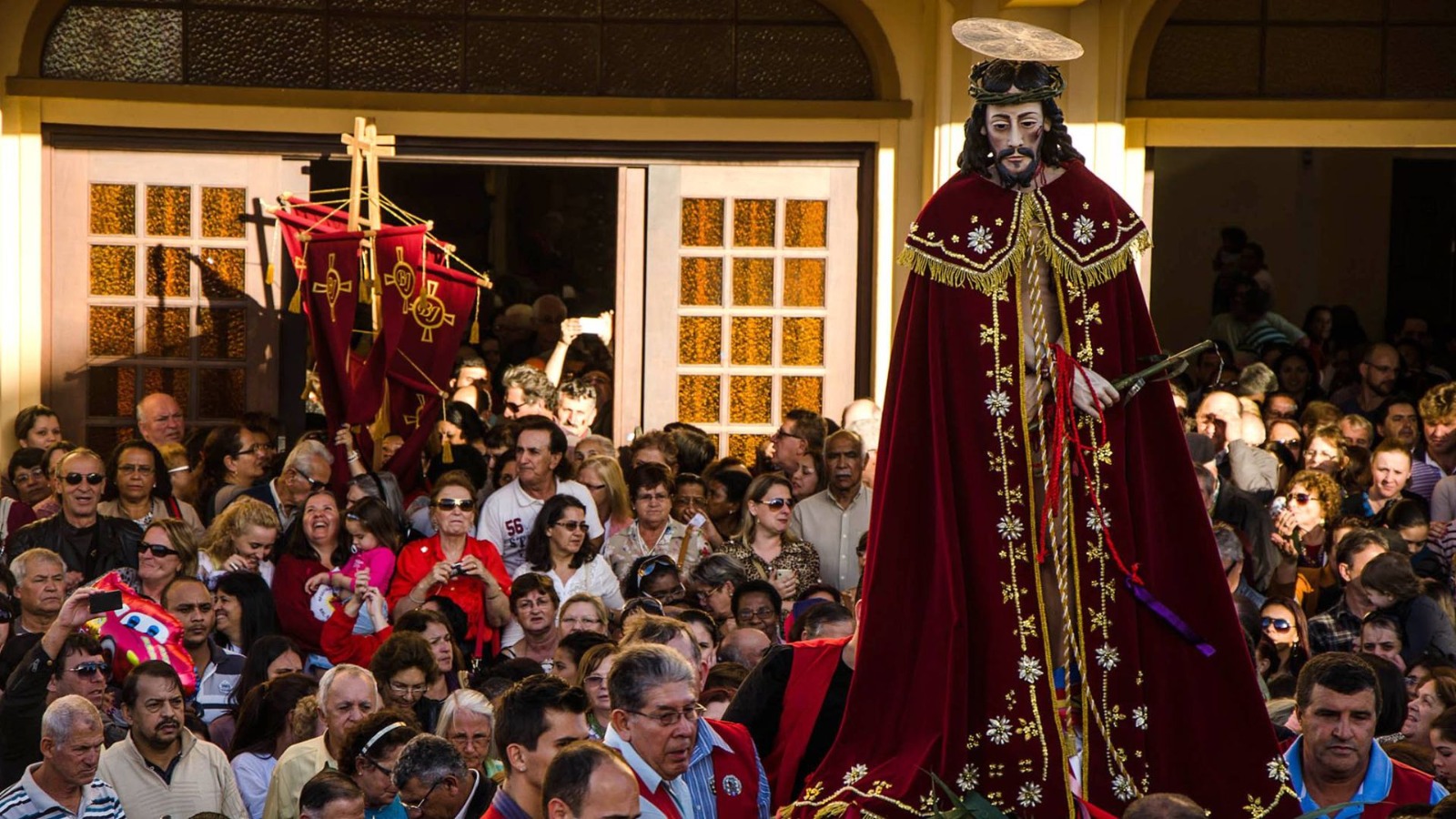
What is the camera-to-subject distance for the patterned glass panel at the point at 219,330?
13656 mm

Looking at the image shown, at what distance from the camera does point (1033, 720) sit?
6.21 metres

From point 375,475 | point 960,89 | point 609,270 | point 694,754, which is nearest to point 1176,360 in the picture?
point 694,754

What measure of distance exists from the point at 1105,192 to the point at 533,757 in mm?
2258

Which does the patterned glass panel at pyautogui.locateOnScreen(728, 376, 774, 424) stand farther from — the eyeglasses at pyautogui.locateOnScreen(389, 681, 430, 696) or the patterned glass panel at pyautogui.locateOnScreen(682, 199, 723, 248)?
the eyeglasses at pyautogui.locateOnScreen(389, 681, 430, 696)

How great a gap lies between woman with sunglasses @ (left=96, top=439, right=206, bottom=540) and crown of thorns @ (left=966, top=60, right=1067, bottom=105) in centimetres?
546

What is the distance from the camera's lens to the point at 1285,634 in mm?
9641

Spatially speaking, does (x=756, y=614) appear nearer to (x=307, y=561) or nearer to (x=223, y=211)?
(x=307, y=561)

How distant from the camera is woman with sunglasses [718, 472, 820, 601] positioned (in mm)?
10500

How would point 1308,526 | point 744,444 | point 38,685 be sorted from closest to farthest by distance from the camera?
1. point 38,685
2. point 1308,526
3. point 744,444

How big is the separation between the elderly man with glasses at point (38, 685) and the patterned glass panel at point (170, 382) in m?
5.79

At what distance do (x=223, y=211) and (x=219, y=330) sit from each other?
703 mm

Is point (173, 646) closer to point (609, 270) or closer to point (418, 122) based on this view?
point (418, 122)

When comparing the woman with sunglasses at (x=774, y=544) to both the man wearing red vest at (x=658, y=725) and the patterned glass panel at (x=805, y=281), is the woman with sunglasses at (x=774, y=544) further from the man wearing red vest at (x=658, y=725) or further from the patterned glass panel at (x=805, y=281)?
the man wearing red vest at (x=658, y=725)

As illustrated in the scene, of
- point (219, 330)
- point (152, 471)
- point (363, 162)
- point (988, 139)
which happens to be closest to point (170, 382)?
point (219, 330)
